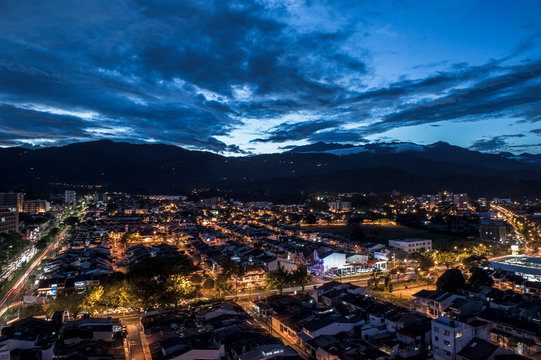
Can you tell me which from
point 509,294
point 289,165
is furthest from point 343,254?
point 289,165

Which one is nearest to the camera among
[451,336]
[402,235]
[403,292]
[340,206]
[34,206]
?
[451,336]

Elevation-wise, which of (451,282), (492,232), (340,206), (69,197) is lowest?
(451,282)

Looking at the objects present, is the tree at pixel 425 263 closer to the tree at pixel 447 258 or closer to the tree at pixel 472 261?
the tree at pixel 447 258

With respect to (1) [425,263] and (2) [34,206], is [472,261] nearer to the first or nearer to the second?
(1) [425,263]

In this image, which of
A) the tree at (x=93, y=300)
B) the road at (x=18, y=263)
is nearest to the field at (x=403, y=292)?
the tree at (x=93, y=300)

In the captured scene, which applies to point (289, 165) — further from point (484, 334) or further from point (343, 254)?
point (484, 334)

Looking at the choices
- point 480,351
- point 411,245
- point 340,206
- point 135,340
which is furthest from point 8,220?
point 340,206
